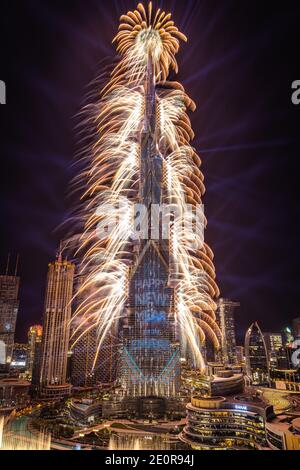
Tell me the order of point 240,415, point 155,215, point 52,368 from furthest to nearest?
point 52,368 → point 155,215 → point 240,415

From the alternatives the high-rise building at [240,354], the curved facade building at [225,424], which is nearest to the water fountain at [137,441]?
the curved facade building at [225,424]

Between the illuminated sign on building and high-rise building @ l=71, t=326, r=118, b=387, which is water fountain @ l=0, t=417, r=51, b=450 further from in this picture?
high-rise building @ l=71, t=326, r=118, b=387

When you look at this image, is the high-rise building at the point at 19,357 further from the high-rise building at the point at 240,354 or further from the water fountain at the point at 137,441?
the water fountain at the point at 137,441

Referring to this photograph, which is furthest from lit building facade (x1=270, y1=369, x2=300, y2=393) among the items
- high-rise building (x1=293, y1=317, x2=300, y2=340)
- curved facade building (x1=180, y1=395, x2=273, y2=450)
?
high-rise building (x1=293, y1=317, x2=300, y2=340)

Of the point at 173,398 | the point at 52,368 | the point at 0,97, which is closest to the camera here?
the point at 0,97

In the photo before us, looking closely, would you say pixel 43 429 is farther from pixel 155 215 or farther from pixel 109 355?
pixel 109 355

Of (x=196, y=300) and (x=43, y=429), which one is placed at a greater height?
(x=196, y=300)
